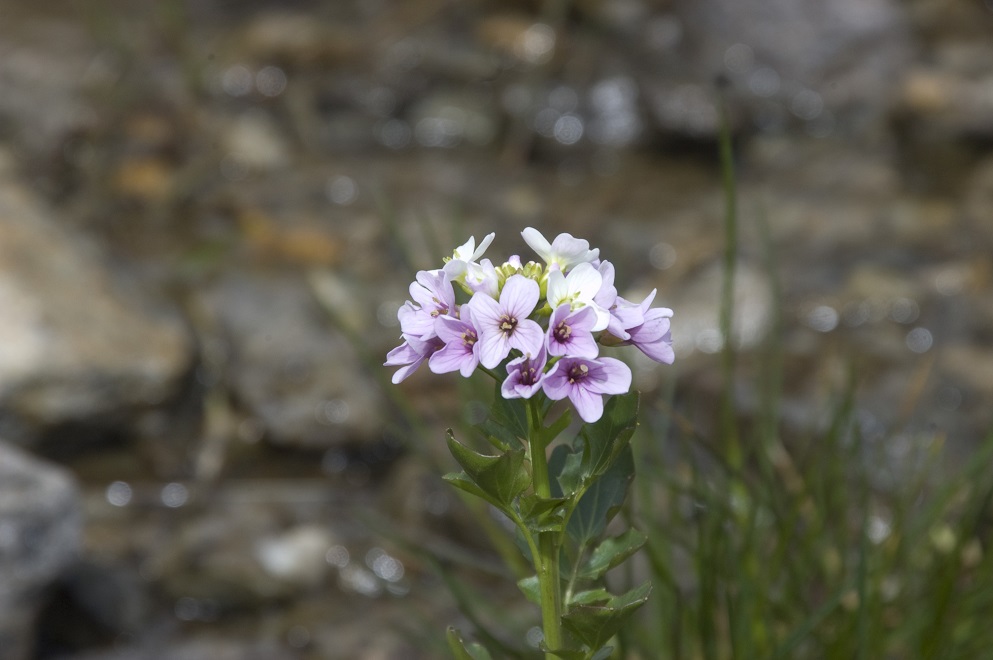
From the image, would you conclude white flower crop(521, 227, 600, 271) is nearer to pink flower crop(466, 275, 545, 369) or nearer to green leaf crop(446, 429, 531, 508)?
pink flower crop(466, 275, 545, 369)

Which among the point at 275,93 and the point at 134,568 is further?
the point at 275,93

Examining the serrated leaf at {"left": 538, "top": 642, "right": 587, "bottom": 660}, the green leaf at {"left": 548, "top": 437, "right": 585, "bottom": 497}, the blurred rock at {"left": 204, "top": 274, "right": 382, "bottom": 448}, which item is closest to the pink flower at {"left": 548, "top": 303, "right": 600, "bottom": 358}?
the green leaf at {"left": 548, "top": 437, "right": 585, "bottom": 497}

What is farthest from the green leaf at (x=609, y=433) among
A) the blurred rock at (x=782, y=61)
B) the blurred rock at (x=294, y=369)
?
the blurred rock at (x=782, y=61)

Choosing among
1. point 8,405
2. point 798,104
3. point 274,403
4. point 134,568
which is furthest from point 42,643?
point 798,104

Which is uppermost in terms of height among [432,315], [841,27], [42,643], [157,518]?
[432,315]

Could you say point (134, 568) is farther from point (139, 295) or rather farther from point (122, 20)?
point (122, 20)

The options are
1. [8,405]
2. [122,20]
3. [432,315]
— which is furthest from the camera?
[122,20]
